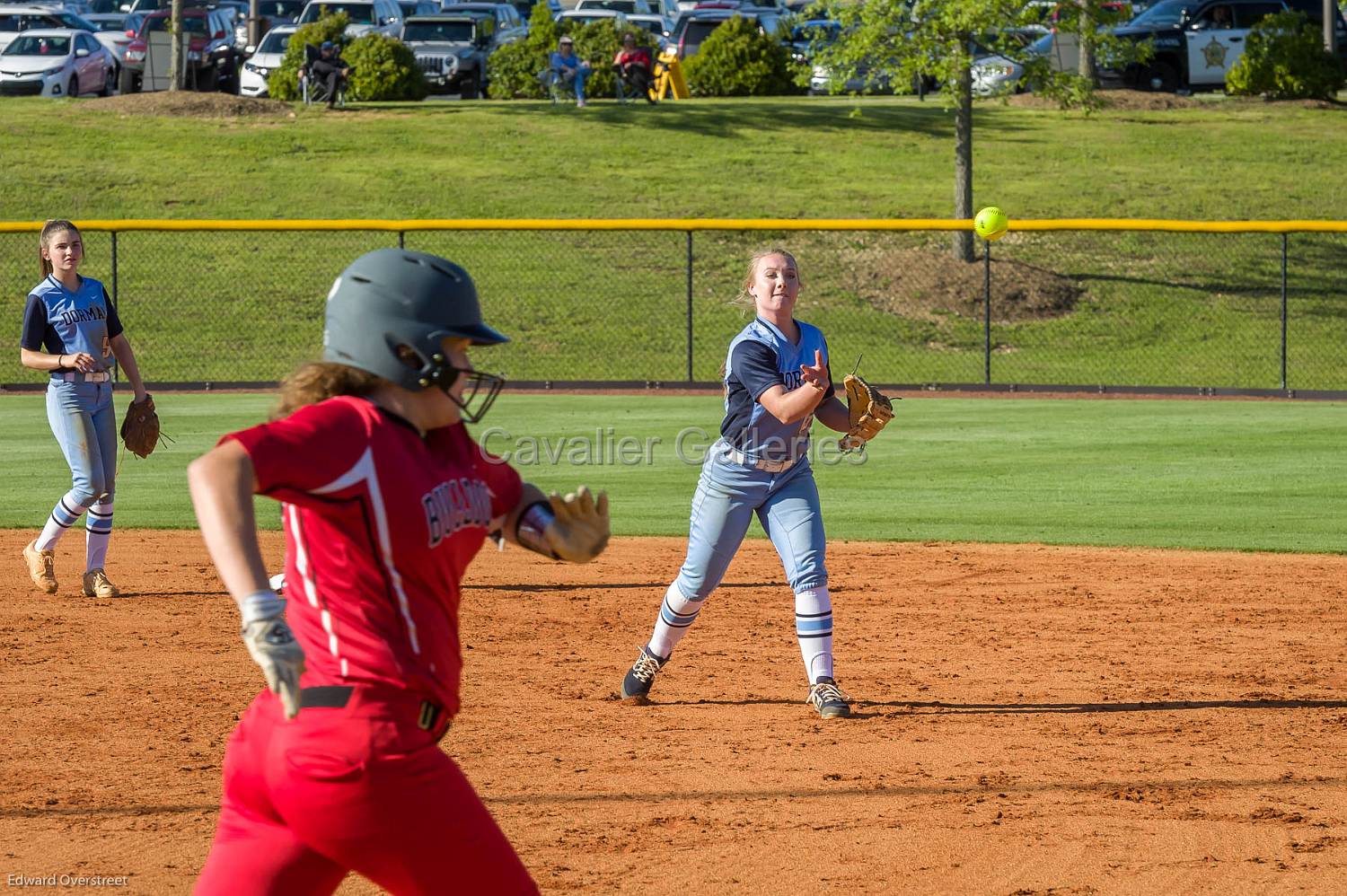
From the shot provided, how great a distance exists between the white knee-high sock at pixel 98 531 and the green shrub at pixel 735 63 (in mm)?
29775

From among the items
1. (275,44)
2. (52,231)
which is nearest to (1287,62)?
(275,44)

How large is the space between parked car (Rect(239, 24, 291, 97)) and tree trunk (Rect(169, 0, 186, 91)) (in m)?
1.67

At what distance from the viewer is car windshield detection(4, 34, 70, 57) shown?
3466 cm

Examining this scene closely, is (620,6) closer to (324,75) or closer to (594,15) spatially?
(594,15)

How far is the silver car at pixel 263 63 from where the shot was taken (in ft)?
117

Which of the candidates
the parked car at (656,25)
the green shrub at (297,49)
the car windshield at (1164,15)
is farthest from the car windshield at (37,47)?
the car windshield at (1164,15)

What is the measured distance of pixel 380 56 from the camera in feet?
111

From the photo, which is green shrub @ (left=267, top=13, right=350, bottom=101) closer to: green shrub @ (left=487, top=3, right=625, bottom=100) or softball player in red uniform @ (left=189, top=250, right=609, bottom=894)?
green shrub @ (left=487, top=3, right=625, bottom=100)

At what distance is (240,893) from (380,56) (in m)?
33.0

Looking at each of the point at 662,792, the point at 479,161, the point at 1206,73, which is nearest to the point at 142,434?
the point at 662,792

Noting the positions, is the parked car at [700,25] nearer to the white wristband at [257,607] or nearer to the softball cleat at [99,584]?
the softball cleat at [99,584]

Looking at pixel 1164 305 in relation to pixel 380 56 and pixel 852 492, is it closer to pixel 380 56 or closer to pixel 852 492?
pixel 852 492

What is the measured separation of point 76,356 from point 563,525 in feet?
18.7

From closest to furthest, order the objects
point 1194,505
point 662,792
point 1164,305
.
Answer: point 662,792, point 1194,505, point 1164,305
